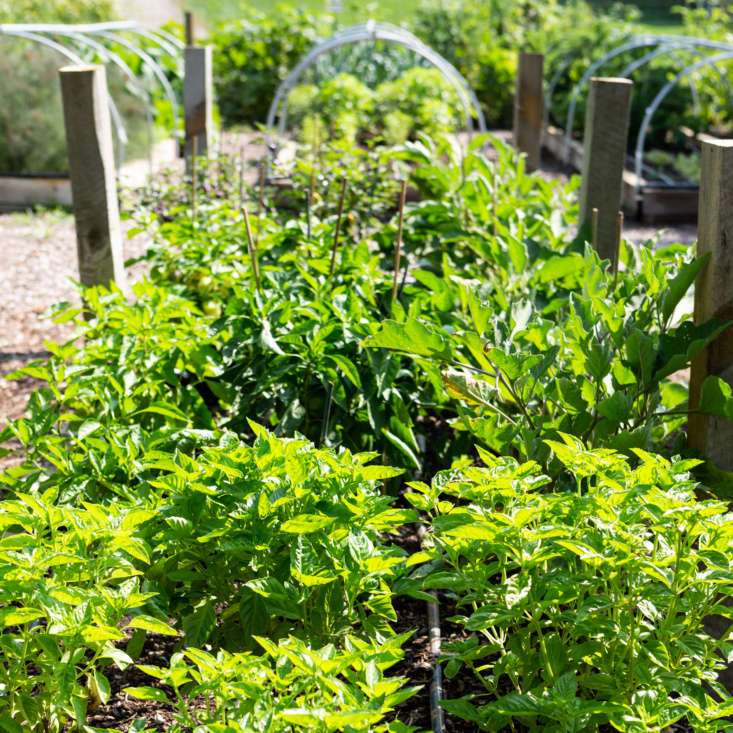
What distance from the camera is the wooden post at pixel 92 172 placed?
3502 mm

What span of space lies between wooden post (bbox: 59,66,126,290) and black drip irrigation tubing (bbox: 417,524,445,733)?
2095 mm

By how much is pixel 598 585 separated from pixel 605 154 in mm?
2482

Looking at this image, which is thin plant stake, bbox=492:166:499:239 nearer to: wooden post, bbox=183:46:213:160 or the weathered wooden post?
the weathered wooden post

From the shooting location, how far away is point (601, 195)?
3861 millimetres

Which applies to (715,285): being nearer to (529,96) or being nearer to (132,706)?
(132,706)

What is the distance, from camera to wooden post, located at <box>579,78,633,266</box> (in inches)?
144

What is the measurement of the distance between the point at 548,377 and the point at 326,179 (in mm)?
2334

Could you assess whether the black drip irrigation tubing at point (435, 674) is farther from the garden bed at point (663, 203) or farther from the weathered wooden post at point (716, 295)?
the garden bed at point (663, 203)

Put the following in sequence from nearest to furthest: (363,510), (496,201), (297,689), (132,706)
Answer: (297,689) → (363,510) → (132,706) → (496,201)

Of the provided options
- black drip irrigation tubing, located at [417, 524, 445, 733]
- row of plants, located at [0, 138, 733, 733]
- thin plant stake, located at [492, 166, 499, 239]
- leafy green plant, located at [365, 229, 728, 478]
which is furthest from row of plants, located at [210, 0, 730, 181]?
black drip irrigation tubing, located at [417, 524, 445, 733]

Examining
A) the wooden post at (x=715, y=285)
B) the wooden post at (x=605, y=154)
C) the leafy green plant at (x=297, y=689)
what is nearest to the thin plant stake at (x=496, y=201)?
the wooden post at (x=605, y=154)

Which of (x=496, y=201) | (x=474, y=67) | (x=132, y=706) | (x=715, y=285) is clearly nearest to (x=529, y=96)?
(x=496, y=201)

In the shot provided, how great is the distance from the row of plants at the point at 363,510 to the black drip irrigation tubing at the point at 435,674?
88 millimetres

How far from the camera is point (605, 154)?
3.78 metres
